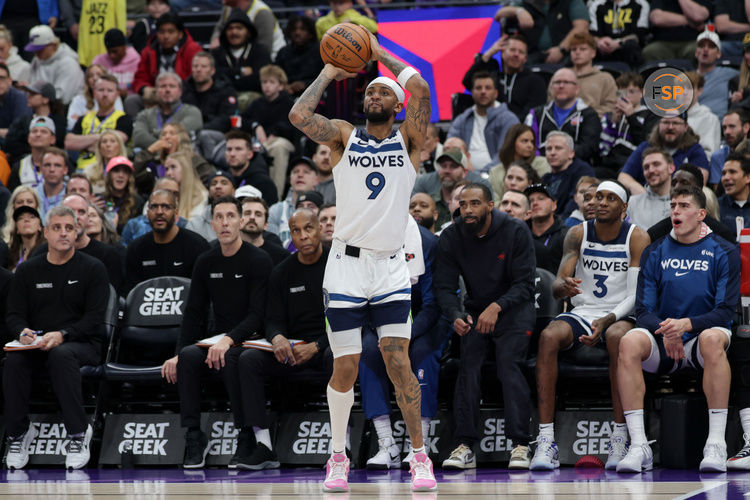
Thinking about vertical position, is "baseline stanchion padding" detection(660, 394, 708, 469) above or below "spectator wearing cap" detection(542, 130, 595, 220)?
below

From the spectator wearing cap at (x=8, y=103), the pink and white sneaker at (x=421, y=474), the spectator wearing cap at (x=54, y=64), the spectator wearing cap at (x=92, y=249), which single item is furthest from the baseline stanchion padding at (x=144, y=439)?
the spectator wearing cap at (x=54, y=64)

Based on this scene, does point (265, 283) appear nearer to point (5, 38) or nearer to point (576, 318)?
point (576, 318)

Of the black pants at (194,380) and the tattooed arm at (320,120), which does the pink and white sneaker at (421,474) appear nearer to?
the tattooed arm at (320,120)

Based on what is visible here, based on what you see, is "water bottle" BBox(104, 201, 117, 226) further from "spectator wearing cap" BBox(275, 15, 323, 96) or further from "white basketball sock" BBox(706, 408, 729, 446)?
"white basketball sock" BBox(706, 408, 729, 446)

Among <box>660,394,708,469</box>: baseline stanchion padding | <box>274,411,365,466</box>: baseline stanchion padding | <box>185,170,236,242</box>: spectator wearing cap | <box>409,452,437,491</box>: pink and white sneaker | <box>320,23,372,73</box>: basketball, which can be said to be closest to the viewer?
<box>409,452,437,491</box>: pink and white sneaker

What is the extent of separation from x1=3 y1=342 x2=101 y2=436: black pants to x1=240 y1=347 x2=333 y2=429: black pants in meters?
1.39

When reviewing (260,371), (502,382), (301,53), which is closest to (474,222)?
(502,382)

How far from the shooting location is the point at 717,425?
24.5 feet

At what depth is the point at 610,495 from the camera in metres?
6.27

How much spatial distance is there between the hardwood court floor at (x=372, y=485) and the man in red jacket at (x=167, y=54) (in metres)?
8.32

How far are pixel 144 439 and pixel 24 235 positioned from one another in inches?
110

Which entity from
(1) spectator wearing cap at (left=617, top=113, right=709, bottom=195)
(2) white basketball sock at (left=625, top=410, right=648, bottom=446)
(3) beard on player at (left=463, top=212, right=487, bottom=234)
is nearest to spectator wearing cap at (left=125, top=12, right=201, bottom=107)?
(1) spectator wearing cap at (left=617, top=113, right=709, bottom=195)

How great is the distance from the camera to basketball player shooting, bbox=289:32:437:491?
6.63 meters

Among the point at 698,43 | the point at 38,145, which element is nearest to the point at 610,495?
the point at 698,43
